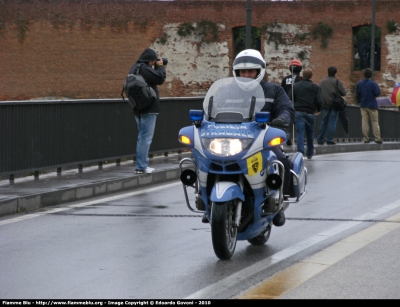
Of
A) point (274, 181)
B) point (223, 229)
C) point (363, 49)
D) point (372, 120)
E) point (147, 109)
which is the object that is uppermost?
point (274, 181)

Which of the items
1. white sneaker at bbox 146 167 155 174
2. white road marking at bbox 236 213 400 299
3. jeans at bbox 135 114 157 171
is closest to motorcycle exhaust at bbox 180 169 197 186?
white road marking at bbox 236 213 400 299

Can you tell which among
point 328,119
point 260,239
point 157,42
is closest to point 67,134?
point 260,239

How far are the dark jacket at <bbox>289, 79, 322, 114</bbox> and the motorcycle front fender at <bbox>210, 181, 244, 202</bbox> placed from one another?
10.6 metres

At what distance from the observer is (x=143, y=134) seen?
1375 cm

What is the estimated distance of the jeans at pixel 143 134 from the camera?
44.8 ft

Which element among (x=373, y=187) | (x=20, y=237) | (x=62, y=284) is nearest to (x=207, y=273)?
(x=62, y=284)

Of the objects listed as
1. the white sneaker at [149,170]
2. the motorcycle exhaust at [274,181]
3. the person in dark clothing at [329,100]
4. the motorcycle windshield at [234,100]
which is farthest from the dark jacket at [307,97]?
the motorcycle exhaust at [274,181]

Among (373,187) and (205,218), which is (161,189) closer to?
(373,187)

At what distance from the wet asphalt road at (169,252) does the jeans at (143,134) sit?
1734 mm

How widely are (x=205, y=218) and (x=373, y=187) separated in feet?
18.4

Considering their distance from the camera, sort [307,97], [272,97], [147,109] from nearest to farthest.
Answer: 1. [272,97]
2. [147,109]
3. [307,97]

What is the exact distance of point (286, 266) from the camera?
7078 millimetres

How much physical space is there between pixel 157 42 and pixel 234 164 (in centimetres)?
3917

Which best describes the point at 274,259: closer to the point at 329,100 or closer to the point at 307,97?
the point at 307,97
